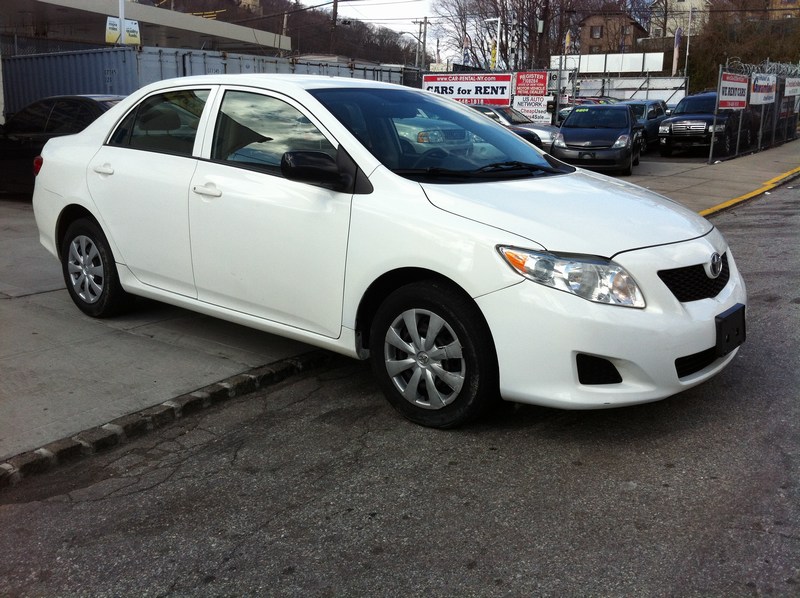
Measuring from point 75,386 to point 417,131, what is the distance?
2.47m

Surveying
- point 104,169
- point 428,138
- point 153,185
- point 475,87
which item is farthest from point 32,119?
point 475,87

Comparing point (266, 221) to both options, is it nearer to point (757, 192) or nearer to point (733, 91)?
point (757, 192)

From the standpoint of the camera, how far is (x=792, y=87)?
26.8 metres

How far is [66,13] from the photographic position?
83.8ft

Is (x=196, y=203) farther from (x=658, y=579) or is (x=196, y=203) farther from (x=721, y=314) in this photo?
(x=658, y=579)

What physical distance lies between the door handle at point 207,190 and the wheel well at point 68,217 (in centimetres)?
119

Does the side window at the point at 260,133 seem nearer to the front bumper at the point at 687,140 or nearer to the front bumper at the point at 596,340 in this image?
the front bumper at the point at 596,340

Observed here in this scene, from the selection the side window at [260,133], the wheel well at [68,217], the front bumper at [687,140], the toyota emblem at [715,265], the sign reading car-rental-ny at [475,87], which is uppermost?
the sign reading car-rental-ny at [475,87]

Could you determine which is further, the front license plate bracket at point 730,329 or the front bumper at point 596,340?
the front license plate bracket at point 730,329

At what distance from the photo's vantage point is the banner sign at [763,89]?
21156mm

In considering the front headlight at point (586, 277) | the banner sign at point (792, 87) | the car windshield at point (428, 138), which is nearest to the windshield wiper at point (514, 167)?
the car windshield at point (428, 138)

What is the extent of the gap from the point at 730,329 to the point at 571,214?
974mm

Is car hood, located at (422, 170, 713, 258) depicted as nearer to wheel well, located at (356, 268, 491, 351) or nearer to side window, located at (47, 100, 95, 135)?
wheel well, located at (356, 268, 491, 351)

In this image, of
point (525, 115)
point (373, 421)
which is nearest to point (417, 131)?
point (373, 421)
